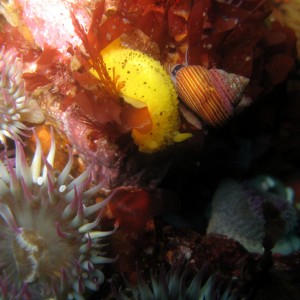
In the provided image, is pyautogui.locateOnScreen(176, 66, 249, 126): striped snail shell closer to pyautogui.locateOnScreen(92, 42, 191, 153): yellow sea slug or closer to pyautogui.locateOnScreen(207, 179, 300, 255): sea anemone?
pyautogui.locateOnScreen(92, 42, 191, 153): yellow sea slug

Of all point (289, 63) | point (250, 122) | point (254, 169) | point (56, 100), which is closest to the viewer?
point (56, 100)

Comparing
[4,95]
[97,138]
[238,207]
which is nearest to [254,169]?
[238,207]

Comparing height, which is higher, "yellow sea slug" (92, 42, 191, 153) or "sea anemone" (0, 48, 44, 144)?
"sea anemone" (0, 48, 44, 144)

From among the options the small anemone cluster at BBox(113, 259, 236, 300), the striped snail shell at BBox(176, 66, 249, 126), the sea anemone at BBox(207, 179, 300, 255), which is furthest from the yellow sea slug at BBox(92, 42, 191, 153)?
the sea anemone at BBox(207, 179, 300, 255)

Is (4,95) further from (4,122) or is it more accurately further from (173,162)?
(173,162)

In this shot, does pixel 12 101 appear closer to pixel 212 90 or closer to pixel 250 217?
pixel 212 90

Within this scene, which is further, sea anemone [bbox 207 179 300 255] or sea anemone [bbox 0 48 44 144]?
sea anemone [bbox 207 179 300 255]

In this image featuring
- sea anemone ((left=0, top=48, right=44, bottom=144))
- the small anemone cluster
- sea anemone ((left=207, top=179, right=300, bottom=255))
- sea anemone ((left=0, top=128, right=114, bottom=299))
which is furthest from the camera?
sea anemone ((left=207, top=179, right=300, bottom=255))

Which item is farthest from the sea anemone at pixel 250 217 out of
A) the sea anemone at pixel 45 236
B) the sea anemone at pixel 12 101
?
the sea anemone at pixel 12 101
